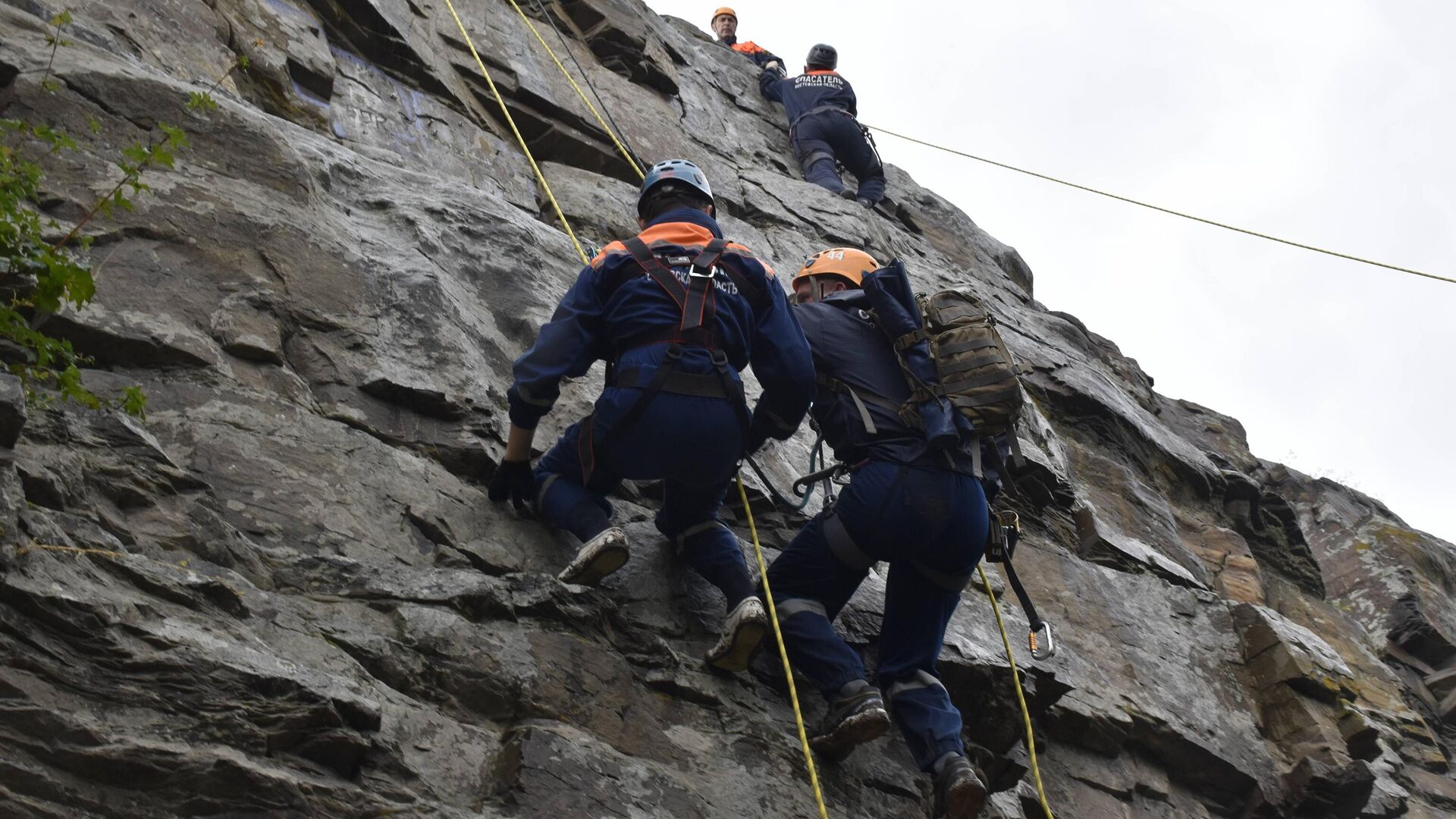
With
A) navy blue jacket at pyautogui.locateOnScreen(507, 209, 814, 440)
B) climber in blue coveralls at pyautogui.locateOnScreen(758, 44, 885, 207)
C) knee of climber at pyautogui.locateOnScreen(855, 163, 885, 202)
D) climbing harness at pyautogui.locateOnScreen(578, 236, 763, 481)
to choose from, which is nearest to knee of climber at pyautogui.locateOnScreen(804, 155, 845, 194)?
climber in blue coveralls at pyautogui.locateOnScreen(758, 44, 885, 207)

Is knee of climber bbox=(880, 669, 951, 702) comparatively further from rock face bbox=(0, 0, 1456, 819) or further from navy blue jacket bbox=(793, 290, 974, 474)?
navy blue jacket bbox=(793, 290, 974, 474)

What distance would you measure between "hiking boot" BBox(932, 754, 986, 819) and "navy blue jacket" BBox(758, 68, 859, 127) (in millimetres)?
10117

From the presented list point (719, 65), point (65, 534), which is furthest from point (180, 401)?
point (719, 65)

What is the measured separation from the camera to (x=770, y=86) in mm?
15508

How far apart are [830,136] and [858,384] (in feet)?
28.8

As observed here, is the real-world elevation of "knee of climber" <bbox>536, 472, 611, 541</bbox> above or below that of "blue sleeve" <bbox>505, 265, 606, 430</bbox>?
below

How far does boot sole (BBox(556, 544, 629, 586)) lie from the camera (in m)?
5.26

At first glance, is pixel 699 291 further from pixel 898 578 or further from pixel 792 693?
pixel 792 693

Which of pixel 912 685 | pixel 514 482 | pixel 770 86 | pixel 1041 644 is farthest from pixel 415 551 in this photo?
pixel 770 86

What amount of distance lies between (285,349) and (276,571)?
4.97ft

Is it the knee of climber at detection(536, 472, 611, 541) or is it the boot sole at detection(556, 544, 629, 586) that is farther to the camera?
the knee of climber at detection(536, 472, 611, 541)

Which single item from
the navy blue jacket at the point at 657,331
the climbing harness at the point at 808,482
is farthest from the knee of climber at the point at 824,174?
the navy blue jacket at the point at 657,331

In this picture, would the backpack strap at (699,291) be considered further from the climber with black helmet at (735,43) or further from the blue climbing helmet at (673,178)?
the climber with black helmet at (735,43)

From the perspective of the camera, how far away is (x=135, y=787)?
11.6 ft
